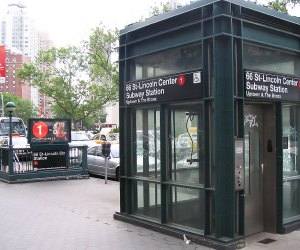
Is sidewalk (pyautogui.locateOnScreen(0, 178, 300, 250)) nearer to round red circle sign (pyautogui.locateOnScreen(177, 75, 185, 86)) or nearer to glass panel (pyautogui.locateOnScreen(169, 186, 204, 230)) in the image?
glass panel (pyautogui.locateOnScreen(169, 186, 204, 230))

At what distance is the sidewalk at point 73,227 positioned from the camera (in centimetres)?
632

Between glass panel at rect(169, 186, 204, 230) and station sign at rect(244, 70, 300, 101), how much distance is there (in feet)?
5.82

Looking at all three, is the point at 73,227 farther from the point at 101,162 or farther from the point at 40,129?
the point at 101,162

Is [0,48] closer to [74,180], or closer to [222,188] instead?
[74,180]

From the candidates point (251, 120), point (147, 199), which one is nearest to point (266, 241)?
point (251, 120)

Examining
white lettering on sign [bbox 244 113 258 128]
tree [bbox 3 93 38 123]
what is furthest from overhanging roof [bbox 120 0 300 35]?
tree [bbox 3 93 38 123]

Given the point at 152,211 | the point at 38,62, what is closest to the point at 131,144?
the point at 152,211

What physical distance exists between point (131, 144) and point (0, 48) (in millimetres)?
12300

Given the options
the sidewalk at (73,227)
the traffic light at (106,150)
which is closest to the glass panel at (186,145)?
the sidewalk at (73,227)

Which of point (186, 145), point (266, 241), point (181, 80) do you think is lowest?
point (266, 241)

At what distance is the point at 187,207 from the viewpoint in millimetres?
6723

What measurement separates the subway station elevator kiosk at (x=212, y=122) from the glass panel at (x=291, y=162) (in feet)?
0.06

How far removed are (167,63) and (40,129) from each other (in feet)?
28.0

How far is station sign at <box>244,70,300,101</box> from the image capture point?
245 inches
